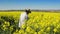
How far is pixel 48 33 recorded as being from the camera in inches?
368

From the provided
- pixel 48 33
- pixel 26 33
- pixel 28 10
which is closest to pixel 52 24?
pixel 28 10

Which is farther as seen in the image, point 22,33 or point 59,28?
point 59,28

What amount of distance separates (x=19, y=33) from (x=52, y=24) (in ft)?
11.1

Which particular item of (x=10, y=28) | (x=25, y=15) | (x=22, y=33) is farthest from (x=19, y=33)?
(x=25, y=15)

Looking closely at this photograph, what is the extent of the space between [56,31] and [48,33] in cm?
61

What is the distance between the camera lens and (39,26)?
10656mm

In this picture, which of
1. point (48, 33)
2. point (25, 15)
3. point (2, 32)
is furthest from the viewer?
point (25, 15)

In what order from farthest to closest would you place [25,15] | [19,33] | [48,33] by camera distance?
[25,15] < [48,33] < [19,33]

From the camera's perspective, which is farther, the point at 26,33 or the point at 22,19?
the point at 22,19

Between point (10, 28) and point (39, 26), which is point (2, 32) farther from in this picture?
point (39, 26)

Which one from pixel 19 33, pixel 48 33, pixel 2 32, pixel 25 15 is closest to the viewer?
pixel 19 33

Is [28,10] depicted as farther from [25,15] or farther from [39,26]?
[39,26]

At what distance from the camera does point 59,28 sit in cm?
1034

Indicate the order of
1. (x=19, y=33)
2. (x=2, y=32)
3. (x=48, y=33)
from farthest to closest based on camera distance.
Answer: (x=2, y=32), (x=48, y=33), (x=19, y=33)
